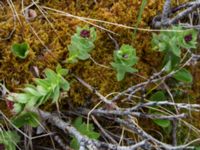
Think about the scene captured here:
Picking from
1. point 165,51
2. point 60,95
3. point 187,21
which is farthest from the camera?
point 187,21

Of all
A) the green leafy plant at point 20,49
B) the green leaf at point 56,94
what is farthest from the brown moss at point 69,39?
the green leaf at point 56,94

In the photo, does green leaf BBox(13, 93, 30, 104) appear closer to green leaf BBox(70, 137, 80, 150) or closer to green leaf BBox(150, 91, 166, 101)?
green leaf BBox(70, 137, 80, 150)

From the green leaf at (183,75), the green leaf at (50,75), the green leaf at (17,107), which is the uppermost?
the green leaf at (50,75)

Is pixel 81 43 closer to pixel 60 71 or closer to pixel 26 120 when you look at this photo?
pixel 60 71

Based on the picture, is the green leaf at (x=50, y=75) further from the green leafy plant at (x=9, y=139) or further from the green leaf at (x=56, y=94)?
the green leafy plant at (x=9, y=139)


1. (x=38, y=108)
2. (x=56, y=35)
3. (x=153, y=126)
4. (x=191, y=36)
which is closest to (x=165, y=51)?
(x=191, y=36)

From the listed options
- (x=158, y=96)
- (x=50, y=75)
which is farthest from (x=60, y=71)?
(x=158, y=96)

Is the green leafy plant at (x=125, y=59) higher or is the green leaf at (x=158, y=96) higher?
the green leafy plant at (x=125, y=59)

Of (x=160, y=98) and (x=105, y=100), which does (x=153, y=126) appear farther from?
(x=105, y=100)
